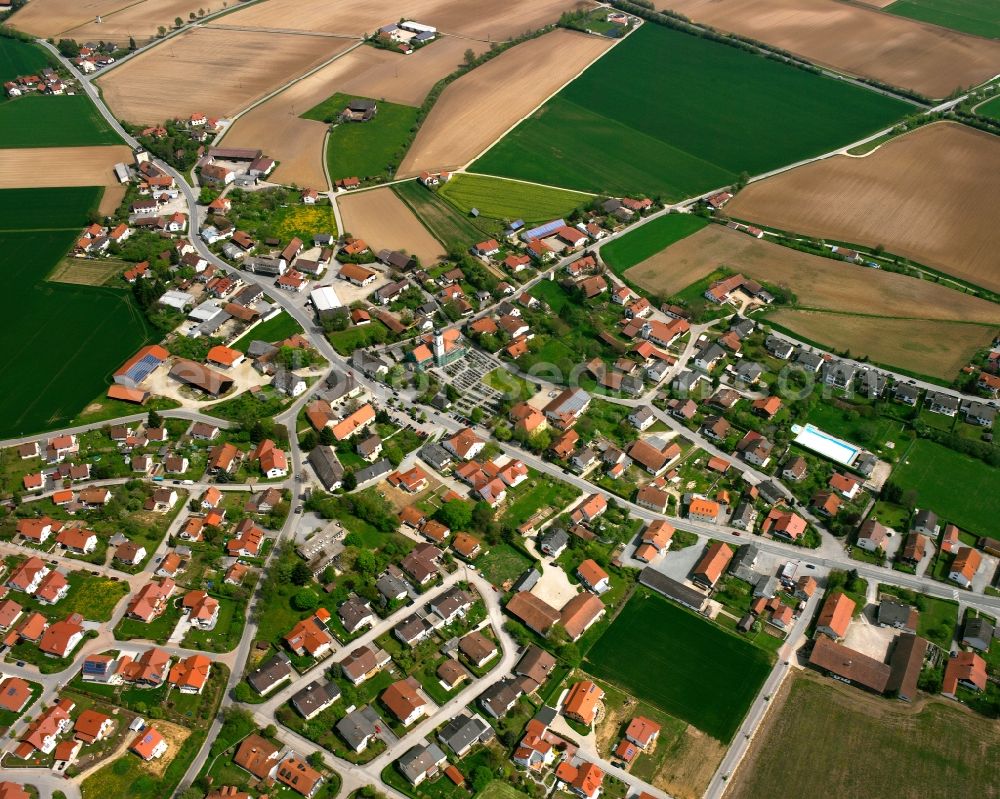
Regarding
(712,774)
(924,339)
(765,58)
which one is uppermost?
(765,58)

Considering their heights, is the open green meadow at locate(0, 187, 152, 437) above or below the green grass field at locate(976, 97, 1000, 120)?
below

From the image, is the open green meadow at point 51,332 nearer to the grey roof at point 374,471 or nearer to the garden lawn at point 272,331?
the garden lawn at point 272,331

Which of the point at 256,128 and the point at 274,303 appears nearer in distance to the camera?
the point at 274,303

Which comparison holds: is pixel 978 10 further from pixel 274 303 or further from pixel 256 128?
pixel 274 303

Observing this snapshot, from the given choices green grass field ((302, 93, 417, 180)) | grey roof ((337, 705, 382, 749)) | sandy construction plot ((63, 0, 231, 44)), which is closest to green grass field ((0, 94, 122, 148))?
sandy construction plot ((63, 0, 231, 44))

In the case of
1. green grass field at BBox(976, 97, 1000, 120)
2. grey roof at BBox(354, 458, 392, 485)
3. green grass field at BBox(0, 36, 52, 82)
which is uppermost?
green grass field at BBox(976, 97, 1000, 120)

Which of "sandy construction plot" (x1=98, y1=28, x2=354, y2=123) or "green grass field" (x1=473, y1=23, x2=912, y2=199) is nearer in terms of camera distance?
"green grass field" (x1=473, y1=23, x2=912, y2=199)

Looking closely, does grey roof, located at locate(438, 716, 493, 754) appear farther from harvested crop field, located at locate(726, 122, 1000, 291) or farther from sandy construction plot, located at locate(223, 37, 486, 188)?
sandy construction plot, located at locate(223, 37, 486, 188)

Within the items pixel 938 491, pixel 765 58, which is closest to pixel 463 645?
pixel 938 491
